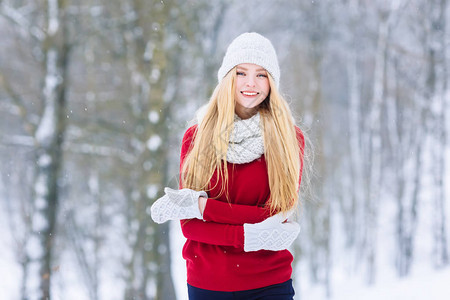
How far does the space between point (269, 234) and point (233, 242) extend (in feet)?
0.52

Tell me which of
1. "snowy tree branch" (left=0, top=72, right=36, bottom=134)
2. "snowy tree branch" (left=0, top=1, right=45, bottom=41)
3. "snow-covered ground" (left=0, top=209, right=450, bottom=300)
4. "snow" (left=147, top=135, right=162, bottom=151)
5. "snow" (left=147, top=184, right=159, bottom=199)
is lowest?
"snow-covered ground" (left=0, top=209, right=450, bottom=300)

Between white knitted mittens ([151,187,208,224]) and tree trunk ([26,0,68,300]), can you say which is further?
tree trunk ([26,0,68,300])

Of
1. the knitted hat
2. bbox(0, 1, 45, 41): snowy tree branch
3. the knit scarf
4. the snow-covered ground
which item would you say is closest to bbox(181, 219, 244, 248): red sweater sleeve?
the knit scarf

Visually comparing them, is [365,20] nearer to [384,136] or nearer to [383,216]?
[384,136]

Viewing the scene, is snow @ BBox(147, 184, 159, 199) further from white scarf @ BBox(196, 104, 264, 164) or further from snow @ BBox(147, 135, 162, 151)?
white scarf @ BBox(196, 104, 264, 164)

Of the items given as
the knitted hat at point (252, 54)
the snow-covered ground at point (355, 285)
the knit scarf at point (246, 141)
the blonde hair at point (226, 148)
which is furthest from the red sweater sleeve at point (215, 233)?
the snow-covered ground at point (355, 285)

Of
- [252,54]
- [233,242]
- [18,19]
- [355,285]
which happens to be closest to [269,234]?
[233,242]

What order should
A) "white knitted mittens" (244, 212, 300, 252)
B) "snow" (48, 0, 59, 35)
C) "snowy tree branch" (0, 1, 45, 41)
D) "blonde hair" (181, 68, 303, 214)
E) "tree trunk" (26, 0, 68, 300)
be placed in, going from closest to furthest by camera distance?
1. "white knitted mittens" (244, 212, 300, 252)
2. "blonde hair" (181, 68, 303, 214)
3. "tree trunk" (26, 0, 68, 300)
4. "snow" (48, 0, 59, 35)
5. "snowy tree branch" (0, 1, 45, 41)

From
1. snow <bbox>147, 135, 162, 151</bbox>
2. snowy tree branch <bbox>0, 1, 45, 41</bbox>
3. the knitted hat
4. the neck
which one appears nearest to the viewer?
the knitted hat

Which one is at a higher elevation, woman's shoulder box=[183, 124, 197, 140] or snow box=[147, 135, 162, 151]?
snow box=[147, 135, 162, 151]

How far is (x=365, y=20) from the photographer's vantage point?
10672 mm

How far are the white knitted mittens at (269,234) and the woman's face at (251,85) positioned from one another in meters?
0.57

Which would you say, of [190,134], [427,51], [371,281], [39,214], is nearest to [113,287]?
[371,281]

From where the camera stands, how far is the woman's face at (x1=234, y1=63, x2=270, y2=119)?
7.23ft
